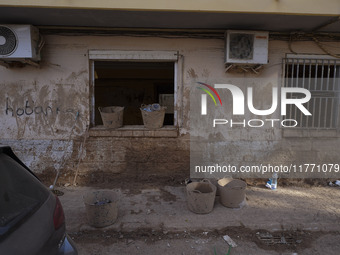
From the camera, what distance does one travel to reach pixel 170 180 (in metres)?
5.08

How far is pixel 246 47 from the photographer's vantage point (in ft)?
15.0

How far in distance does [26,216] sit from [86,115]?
11.4ft

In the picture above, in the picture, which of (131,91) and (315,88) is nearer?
(315,88)

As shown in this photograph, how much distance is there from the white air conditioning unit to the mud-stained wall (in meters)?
0.32

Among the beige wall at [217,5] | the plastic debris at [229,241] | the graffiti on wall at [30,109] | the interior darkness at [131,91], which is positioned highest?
the beige wall at [217,5]

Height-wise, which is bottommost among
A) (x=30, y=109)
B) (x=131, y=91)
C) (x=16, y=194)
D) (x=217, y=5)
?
(x=16, y=194)

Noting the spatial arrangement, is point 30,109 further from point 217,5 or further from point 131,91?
point 131,91

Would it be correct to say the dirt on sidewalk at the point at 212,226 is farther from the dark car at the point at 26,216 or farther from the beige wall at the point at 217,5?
the beige wall at the point at 217,5

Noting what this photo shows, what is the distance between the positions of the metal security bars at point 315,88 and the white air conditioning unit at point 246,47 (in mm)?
695

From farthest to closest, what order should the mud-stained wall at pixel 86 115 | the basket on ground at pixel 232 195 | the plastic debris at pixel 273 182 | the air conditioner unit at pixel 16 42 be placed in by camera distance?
the plastic debris at pixel 273 182 < the mud-stained wall at pixel 86 115 < the air conditioner unit at pixel 16 42 < the basket on ground at pixel 232 195

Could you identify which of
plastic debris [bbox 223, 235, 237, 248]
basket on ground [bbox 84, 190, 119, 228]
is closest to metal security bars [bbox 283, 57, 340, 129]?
plastic debris [bbox 223, 235, 237, 248]

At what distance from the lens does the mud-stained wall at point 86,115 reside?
4.80 meters

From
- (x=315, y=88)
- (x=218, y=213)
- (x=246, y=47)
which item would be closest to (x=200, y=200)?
(x=218, y=213)

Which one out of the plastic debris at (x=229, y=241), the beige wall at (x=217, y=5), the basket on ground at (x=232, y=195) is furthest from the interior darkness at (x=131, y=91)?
the plastic debris at (x=229, y=241)
